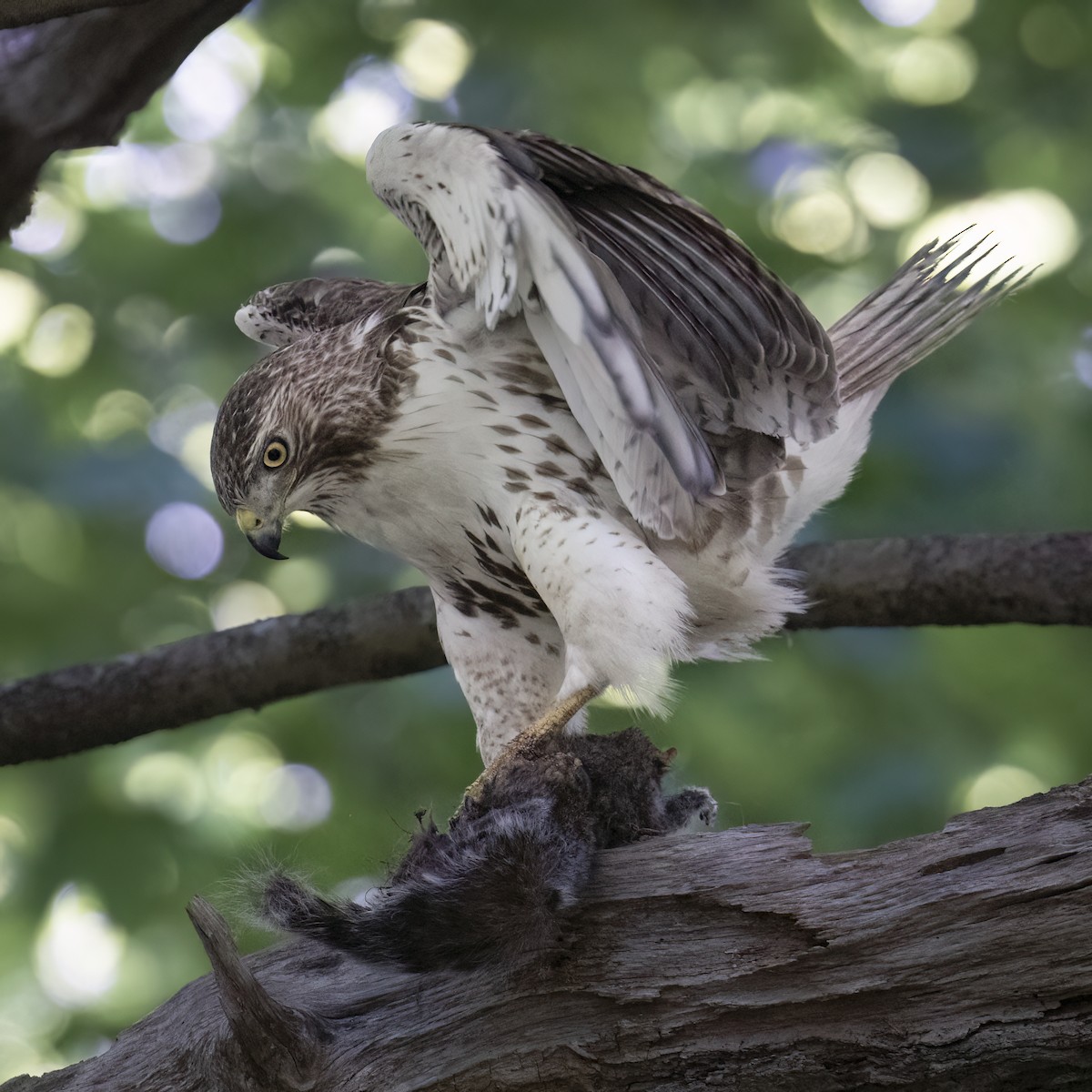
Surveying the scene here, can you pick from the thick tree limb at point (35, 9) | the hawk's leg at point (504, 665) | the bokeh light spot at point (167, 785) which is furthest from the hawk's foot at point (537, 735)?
the bokeh light spot at point (167, 785)

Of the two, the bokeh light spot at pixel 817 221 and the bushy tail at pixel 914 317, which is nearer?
the bushy tail at pixel 914 317

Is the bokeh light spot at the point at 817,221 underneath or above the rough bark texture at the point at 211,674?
above

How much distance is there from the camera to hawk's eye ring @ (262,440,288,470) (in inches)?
114

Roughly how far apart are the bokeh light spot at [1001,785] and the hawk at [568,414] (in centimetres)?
139

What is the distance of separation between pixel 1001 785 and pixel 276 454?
9.01 feet

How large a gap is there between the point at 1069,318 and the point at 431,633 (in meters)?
2.21

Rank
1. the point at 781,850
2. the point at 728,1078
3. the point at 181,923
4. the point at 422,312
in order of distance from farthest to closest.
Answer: the point at 181,923, the point at 422,312, the point at 781,850, the point at 728,1078

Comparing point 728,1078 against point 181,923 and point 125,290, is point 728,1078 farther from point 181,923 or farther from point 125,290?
point 125,290

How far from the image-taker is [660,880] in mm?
2295

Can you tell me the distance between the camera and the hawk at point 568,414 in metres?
2.41

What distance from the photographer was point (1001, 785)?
4344 mm

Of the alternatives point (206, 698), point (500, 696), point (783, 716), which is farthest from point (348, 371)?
point (783, 716)

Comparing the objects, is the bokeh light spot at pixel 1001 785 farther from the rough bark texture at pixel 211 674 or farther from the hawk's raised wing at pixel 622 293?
the hawk's raised wing at pixel 622 293

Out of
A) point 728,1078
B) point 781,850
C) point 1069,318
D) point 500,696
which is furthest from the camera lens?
point 1069,318
